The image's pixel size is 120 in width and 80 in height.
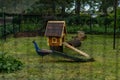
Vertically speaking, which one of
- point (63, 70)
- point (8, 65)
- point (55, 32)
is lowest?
point (63, 70)

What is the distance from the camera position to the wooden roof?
23.8 ft

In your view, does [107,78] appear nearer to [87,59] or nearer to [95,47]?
[87,59]

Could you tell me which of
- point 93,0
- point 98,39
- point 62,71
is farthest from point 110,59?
point 93,0

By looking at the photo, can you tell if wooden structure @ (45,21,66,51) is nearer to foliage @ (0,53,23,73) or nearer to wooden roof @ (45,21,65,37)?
wooden roof @ (45,21,65,37)

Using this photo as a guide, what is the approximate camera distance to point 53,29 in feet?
24.7

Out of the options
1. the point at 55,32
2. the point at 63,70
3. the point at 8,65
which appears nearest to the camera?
the point at 8,65

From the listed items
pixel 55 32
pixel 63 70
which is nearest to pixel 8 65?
pixel 63 70

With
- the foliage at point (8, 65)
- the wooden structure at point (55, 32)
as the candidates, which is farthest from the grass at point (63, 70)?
the wooden structure at point (55, 32)

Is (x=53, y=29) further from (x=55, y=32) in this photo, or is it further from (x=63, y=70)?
(x=63, y=70)

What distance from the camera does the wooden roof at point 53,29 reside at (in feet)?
23.8

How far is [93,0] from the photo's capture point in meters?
17.0

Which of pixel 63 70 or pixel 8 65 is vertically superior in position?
pixel 8 65

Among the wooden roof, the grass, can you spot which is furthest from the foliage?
the wooden roof

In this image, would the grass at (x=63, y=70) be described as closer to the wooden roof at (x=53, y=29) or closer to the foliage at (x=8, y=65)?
the foliage at (x=8, y=65)
